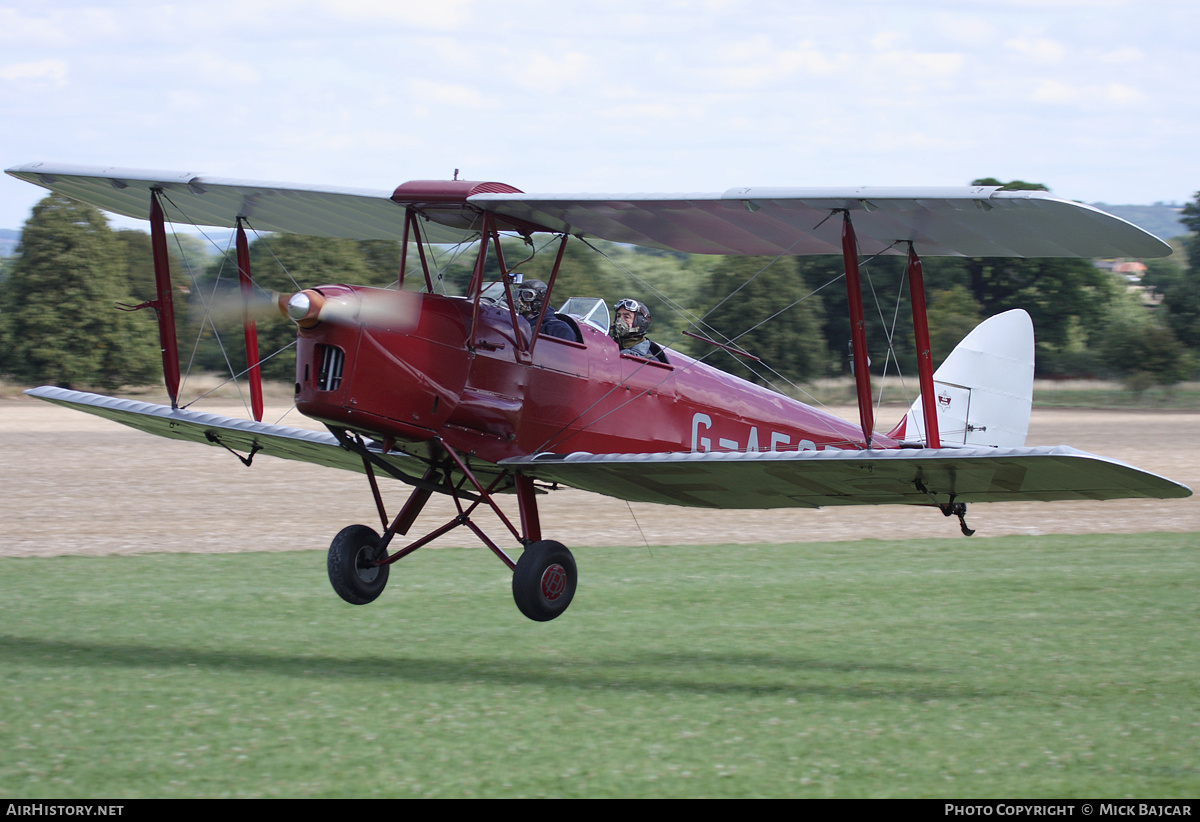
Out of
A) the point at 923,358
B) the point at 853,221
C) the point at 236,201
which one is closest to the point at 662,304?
the point at 236,201

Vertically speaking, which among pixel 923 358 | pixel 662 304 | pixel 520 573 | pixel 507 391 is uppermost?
pixel 923 358

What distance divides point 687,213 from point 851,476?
2333mm

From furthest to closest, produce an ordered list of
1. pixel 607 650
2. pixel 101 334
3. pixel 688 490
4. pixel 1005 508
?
pixel 101 334
pixel 1005 508
pixel 607 650
pixel 688 490

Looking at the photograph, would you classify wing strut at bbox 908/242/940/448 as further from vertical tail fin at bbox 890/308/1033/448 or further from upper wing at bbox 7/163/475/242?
upper wing at bbox 7/163/475/242

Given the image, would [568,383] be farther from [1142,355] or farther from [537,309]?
[1142,355]

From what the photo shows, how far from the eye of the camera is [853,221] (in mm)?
8414

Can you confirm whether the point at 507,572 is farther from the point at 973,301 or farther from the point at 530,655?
the point at 973,301

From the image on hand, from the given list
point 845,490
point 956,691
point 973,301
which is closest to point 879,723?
point 956,691

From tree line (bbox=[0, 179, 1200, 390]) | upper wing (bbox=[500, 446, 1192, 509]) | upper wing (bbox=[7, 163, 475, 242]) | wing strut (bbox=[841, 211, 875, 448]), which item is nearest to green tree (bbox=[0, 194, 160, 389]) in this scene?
tree line (bbox=[0, 179, 1200, 390])

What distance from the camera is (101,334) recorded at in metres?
48.1

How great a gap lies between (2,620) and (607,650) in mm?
5123

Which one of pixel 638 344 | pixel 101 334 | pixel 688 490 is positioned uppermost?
pixel 638 344

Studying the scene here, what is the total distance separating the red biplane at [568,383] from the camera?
23.5 feet

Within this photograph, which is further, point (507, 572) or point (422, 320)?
point (507, 572)
